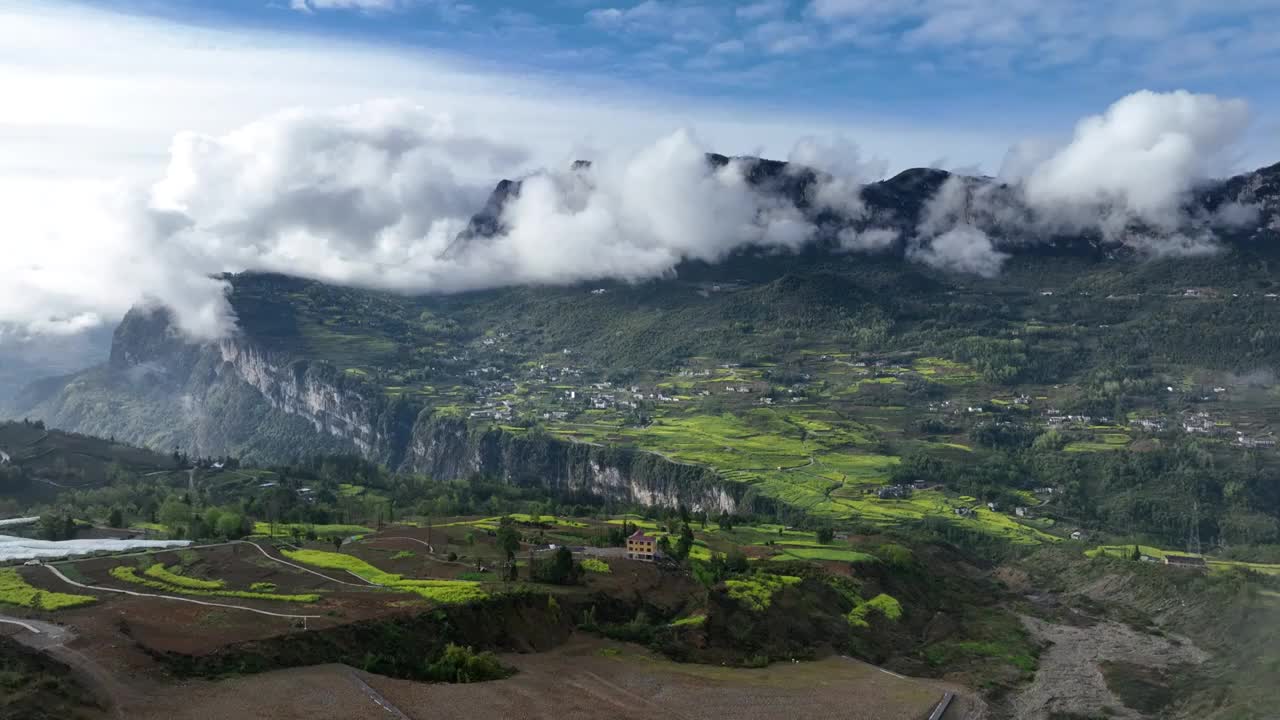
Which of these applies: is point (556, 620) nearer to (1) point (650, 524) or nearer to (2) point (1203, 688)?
(2) point (1203, 688)

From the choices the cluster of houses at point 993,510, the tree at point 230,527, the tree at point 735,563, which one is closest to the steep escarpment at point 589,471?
the cluster of houses at point 993,510

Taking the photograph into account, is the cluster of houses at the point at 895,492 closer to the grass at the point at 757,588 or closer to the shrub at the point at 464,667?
the grass at the point at 757,588

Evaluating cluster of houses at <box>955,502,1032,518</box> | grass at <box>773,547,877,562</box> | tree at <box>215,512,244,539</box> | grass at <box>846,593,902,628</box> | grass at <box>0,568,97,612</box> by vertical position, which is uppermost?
grass at <box>0,568,97,612</box>

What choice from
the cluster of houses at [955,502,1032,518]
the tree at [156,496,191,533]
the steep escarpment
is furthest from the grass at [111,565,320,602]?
the cluster of houses at [955,502,1032,518]

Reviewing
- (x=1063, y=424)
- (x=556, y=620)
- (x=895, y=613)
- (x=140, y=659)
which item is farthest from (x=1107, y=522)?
(x=140, y=659)

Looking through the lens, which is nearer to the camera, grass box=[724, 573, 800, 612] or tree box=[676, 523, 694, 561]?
grass box=[724, 573, 800, 612]

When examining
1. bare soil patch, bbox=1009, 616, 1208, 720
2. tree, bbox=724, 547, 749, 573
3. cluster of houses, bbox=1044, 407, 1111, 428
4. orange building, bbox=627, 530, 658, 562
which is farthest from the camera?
cluster of houses, bbox=1044, 407, 1111, 428

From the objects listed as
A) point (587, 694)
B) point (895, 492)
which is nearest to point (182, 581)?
point (587, 694)

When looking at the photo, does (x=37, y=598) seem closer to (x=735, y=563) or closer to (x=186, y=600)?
(x=186, y=600)

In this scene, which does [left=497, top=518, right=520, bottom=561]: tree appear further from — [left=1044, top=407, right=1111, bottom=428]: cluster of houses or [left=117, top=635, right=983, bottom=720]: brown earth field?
[left=1044, top=407, right=1111, bottom=428]: cluster of houses
